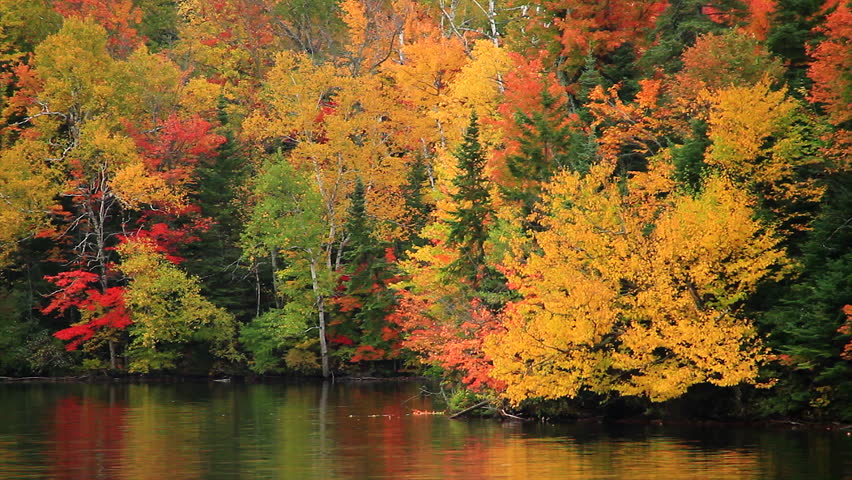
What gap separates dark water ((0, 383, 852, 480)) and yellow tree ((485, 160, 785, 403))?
5.85 ft

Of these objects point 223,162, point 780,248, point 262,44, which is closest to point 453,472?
point 780,248

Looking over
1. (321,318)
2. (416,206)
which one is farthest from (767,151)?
(321,318)

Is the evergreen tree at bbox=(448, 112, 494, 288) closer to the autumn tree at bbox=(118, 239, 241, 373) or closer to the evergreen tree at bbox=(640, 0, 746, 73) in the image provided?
the evergreen tree at bbox=(640, 0, 746, 73)

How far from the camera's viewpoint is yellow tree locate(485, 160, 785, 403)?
1375 inches

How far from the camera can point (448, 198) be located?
50.5 m

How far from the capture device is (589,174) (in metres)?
38.9

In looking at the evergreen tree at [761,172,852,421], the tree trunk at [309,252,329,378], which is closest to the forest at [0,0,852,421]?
the evergreen tree at [761,172,852,421]

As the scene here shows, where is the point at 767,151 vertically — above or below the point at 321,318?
above

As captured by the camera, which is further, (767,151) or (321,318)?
(321,318)

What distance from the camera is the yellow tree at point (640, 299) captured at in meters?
34.9

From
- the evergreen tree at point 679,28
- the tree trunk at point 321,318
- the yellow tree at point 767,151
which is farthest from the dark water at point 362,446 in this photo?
the evergreen tree at point 679,28

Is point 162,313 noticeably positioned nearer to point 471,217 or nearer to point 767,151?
point 471,217

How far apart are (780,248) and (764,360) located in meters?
3.71

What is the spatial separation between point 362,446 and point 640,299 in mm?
9313
